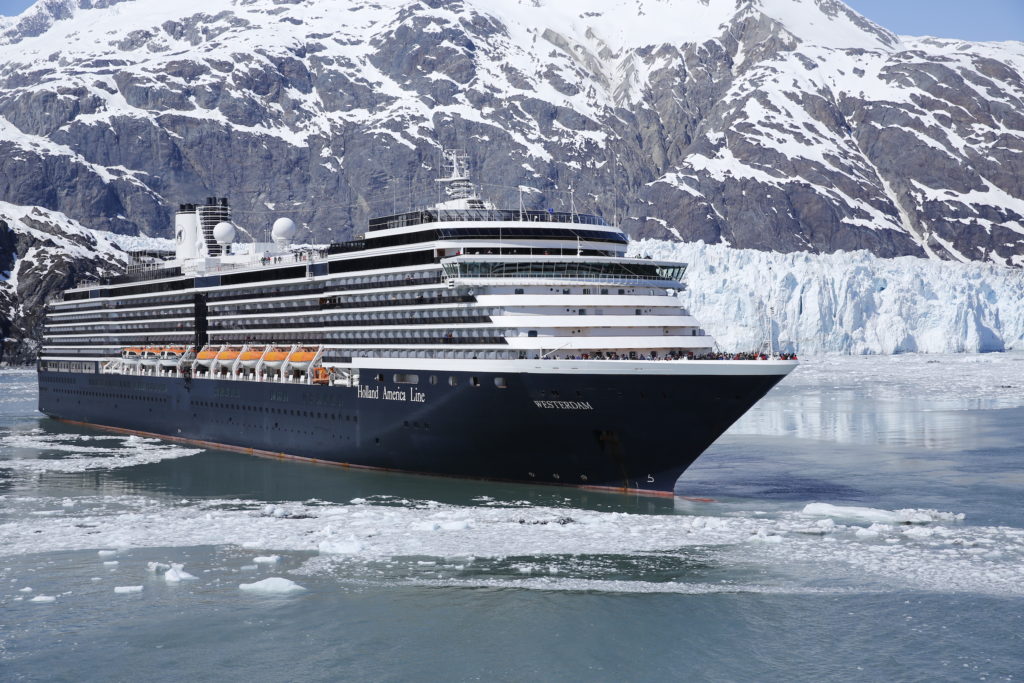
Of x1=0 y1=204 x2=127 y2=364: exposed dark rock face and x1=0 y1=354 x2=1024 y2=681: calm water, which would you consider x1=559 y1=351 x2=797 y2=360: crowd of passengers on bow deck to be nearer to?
x1=0 y1=354 x2=1024 y2=681: calm water

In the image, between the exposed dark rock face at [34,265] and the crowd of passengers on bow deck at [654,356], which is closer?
the crowd of passengers on bow deck at [654,356]

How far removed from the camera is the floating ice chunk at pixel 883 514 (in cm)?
2886

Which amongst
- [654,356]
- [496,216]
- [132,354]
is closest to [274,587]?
[654,356]

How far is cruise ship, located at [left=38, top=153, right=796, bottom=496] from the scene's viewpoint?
32.1 meters

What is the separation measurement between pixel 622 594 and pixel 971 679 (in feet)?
24.6

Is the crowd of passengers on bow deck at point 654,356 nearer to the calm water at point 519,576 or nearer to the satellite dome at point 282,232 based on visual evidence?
the calm water at point 519,576

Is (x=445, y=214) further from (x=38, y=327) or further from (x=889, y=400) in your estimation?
(x=38, y=327)

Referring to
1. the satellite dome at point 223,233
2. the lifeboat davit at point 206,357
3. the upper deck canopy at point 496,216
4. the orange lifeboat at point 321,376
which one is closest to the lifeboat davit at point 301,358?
the orange lifeboat at point 321,376

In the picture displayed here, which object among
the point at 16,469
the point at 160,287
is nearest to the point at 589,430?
the point at 16,469

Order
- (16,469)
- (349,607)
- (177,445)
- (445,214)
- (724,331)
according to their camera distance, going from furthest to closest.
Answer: (724,331), (177,445), (16,469), (445,214), (349,607)

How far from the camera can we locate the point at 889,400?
6950 cm

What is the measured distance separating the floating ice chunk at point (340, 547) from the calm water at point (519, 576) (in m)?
0.06

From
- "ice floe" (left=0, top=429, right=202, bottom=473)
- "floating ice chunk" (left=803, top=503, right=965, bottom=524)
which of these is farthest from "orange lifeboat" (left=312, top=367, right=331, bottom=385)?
"floating ice chunk" (left=803, top=503, right=965, bottom=524)

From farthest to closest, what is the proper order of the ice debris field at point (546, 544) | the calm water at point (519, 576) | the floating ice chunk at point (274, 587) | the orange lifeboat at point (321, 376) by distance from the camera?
the orange lifeboat at point (321, 376), the ice debris field at point (546, 544), the floating ice chunk at point (274, 587), the calm water at point (519, 576)
